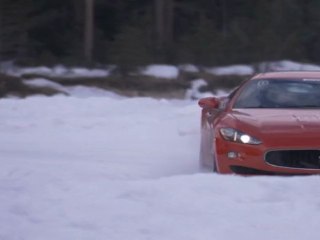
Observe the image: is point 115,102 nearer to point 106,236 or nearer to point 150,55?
point 106,236

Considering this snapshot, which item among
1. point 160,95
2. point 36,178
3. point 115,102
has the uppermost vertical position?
point 36,178

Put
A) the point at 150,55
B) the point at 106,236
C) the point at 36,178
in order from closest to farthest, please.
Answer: the point at 106,236 < the point at 36,178 < the point at 150,55

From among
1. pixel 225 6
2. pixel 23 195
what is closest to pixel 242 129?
pixel 23 195

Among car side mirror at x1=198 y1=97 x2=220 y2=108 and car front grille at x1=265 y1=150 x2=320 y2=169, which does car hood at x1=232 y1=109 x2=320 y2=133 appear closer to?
car front grille at x1=265 y1=150 x2=320 y2=169

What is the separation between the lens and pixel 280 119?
1031 centimetres

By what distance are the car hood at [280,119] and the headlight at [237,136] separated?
123mm

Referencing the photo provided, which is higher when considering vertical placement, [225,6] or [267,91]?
[267,91]

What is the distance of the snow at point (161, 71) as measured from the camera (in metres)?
41.4

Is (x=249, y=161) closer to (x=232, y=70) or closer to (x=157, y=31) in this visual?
(x=232, y=70)

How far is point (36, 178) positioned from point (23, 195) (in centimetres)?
97

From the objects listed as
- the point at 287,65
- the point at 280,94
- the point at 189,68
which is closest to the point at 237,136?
the point at 280,94

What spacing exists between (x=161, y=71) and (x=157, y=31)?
4.79 metres

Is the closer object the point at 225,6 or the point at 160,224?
the point at 160,224

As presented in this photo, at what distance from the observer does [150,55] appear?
143 feet
